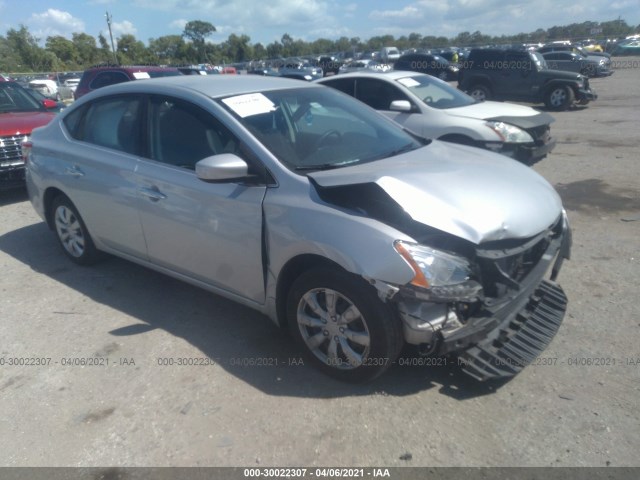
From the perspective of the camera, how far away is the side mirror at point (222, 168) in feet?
10.4

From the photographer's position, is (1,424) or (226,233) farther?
(226,233)

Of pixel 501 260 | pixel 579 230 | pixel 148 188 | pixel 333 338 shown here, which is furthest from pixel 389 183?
pixel 579 230

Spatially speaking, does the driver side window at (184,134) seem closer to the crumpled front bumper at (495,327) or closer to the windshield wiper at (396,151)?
the windshield wiper at (396,151)

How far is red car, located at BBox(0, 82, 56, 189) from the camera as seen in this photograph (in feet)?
24.2

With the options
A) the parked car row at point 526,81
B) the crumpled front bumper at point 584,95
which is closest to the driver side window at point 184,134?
the parked car row at point 526,81

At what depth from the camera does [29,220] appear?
675 centimetres

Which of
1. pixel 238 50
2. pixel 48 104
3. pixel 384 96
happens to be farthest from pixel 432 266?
pixel 238 50

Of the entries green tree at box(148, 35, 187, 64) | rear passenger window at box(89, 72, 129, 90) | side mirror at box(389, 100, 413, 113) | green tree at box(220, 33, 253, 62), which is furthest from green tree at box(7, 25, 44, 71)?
side mirror at box(389, 100, 413, 113)

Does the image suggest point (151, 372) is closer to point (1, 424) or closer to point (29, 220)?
point (1, 424)

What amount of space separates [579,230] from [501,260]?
319 cm

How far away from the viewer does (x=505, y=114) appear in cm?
776

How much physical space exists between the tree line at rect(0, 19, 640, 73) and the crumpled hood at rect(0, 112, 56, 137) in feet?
141

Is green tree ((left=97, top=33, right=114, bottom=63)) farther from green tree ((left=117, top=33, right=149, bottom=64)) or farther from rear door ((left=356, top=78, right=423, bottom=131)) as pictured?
rear door ((left=356, top=78, right=423, bottom=131))

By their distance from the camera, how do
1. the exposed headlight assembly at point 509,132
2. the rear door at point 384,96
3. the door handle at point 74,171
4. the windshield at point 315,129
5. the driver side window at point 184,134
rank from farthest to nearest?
the rear door at point 384,96 → the exposed headlight assembly at point 509,132 → the door handle at point 74,171 → the driver side window at point 184,134 → the windshield at point 315,129
